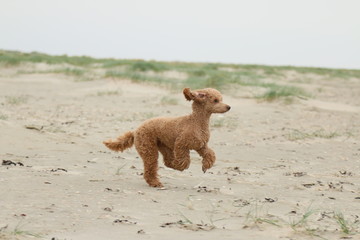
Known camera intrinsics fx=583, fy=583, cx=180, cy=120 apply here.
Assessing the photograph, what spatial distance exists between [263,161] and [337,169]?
1134mm

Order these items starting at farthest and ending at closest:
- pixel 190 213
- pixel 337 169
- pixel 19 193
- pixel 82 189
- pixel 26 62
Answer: pixel 26 62 < pixel 337 169 < pixel 82 189 < pixel 19 193 < pixel 190 213

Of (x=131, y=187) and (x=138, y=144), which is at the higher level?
(x=138, y=144)

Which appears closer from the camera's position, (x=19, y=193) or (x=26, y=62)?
(x=19, y=193)

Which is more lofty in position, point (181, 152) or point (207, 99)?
point (207, 99)

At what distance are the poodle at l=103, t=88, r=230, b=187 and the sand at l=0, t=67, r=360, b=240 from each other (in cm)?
33

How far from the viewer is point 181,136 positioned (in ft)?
20.8

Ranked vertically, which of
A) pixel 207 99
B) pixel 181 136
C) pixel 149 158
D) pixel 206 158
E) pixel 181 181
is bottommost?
pixel 181 181

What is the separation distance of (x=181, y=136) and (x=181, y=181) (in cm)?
108

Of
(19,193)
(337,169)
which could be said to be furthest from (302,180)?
(19,193)

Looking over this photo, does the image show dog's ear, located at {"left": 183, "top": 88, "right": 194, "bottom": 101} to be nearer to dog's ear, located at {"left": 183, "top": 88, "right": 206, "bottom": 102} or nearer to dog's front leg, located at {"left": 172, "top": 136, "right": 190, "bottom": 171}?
dog's ear, located at {"left": 183, "top": 88, "right": 206, "bottom": 102}

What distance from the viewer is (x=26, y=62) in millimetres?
29578

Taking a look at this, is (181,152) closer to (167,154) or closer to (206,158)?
(206,158)

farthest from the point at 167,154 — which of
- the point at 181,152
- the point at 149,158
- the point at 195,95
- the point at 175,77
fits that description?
the point at 175,77

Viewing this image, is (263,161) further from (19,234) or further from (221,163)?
(19,234)
